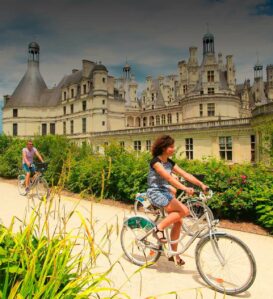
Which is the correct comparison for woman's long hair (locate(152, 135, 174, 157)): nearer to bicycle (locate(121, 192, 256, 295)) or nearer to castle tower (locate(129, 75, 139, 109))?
bicycle (locate(121, 192, 256, 295))

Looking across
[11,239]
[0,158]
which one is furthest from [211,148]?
[11,239]

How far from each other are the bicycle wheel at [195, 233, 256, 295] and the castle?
19.7 m

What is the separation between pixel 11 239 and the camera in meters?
2.95

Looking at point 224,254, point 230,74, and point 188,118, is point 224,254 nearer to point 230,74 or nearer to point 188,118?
point 188,118

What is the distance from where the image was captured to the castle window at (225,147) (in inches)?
1050

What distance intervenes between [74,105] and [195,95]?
20158 mm

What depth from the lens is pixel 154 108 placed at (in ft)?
185

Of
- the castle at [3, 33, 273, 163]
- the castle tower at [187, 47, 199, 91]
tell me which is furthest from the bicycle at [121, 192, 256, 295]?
the castle tower at [187, 47, 199, 91]

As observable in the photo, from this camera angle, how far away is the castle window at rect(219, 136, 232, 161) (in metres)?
26.7

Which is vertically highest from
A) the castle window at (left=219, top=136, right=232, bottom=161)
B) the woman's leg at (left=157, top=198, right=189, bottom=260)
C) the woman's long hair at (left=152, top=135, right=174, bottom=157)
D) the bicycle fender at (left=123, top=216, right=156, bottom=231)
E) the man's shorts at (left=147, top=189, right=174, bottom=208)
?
the castle window at (left=219, top=136, right=232, bottom=161)

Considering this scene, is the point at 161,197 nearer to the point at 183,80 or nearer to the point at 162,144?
the point at 162,144

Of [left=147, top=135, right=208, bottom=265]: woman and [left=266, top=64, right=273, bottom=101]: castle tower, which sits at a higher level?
[left=266, top=64, right=273, bottom=101]: castle tower

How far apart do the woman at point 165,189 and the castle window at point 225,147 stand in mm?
23564

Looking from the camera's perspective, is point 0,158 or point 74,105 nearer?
point 0,158
